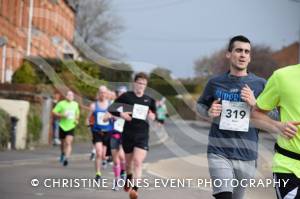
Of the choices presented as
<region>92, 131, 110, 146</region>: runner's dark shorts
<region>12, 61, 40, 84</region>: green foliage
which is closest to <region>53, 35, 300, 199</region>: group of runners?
<region>92, 131, 110, 146</region>: runner's dark shorts

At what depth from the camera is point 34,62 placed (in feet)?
83.4

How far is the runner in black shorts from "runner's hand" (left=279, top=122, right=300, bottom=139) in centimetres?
516

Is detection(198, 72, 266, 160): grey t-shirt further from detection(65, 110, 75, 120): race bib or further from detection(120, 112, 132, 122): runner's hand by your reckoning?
detection(65, 110, 75, 120): race bib

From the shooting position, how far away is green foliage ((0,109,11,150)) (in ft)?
59.5

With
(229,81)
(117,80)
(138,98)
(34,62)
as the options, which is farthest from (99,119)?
(34,62)

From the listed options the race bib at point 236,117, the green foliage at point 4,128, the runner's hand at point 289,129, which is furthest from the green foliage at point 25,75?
the runner's hand at point 289,129

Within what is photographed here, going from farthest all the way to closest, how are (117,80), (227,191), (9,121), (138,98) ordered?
(9,121), (117,80), (138,98), (227,191)

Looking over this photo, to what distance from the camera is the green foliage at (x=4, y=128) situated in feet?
59.5

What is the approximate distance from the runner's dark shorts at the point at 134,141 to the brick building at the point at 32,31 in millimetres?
5732

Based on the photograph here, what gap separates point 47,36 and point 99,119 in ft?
30.5

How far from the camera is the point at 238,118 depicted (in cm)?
643

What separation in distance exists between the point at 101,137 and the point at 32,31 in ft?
28.6

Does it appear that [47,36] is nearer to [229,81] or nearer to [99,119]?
[99,119]

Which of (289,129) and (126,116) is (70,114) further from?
(289,129)
